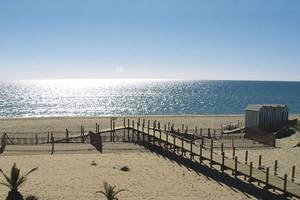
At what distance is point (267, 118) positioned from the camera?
38.5m

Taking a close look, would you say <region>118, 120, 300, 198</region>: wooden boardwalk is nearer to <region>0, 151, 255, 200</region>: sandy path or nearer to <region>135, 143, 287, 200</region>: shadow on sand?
<region>135, 143, 287, 200</region>: shadow on sand

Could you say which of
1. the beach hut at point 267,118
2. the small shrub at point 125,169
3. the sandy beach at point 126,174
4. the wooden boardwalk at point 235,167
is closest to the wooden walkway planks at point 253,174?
the wooden boardwalk at point 235,167

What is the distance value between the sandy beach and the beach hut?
660 centimetres

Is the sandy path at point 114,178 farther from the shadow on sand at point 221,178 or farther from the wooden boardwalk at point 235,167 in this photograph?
the wooden boardwalk at point 235,167

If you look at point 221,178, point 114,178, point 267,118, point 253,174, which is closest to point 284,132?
point 267,118

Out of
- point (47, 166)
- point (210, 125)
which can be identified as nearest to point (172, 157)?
point (47, 166)

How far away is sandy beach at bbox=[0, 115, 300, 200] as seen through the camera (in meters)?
19.4

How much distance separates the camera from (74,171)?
2356 centimetres

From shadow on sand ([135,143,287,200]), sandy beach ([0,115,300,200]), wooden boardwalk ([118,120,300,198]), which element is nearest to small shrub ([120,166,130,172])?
sandy beach ([0,115,300,200])

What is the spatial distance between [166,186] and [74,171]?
A: 5.96 metres

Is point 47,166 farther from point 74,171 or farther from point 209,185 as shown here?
point 209,185

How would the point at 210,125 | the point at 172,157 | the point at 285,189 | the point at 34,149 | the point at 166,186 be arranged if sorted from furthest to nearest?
the point at 210,125 → the point at 34,149 → the point at 172,157 → the point at 166,186 → the point at 285,189

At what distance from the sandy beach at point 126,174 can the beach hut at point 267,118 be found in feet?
21.7

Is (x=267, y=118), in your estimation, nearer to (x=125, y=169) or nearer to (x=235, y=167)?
(x=235, y=167)
